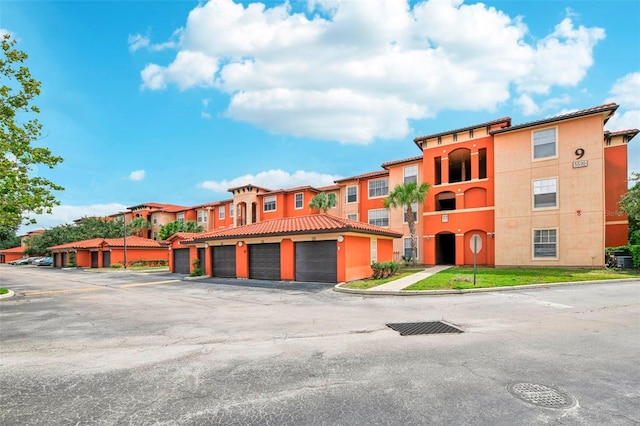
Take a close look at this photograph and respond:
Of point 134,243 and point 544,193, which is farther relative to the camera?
point 134,243

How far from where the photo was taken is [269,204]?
47812 millimetres

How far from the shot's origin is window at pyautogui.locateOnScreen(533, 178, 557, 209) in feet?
82.8

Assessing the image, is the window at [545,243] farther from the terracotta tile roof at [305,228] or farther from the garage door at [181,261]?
the garage door at [181,261]

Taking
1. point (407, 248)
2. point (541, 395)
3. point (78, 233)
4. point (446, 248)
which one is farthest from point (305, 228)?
point (78, 233)

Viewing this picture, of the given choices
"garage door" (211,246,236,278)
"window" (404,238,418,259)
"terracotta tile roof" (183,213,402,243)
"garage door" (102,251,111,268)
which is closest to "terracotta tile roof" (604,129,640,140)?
"window" (404,238,418,259)

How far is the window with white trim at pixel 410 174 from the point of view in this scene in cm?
3353

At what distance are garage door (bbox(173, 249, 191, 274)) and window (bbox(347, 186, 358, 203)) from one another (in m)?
18.9

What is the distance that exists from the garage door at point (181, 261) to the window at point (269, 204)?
16.5m

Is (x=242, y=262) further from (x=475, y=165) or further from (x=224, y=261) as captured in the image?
A: (x=475, y=165)

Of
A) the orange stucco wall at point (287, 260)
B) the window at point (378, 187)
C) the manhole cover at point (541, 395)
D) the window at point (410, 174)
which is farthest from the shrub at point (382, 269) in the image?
the window at point (378, 187)

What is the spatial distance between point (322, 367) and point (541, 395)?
324cm

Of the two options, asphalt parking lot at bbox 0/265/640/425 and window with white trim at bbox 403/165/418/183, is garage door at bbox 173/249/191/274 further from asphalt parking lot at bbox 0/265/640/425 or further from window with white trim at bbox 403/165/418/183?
window with white trim at bbox 403/165/418/183

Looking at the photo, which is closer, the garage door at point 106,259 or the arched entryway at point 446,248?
the arched entryway at point 446,248

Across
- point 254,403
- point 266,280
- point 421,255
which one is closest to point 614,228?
point 421,255
